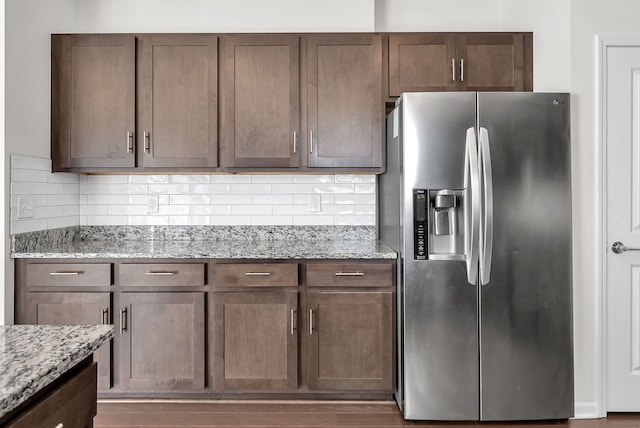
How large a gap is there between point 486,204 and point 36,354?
81.4 inches

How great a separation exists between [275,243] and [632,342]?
2.21 m

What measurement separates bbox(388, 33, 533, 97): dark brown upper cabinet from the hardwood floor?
1.94m

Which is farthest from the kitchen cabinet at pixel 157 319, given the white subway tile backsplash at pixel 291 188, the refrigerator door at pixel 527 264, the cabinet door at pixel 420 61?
the cabinet door at pixel 420 61

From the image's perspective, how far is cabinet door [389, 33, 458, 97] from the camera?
10.3 feet

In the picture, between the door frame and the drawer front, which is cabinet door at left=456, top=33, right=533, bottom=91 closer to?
the door frame

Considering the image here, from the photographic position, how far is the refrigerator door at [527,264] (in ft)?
8.34

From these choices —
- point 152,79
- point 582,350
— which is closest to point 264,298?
point 152,79

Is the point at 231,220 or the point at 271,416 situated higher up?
the point at 231,220

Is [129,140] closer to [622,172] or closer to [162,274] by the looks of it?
[162,274]

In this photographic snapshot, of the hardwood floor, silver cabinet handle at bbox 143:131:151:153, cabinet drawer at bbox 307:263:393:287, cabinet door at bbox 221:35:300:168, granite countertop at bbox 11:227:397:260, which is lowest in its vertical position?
the hardwood floor

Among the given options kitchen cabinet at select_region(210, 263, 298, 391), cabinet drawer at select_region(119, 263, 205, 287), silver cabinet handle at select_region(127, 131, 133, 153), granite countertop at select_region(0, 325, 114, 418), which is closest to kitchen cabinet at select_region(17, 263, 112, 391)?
cabinet drawer at select_region(119, 263, 205, 287)

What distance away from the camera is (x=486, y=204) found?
246 cm

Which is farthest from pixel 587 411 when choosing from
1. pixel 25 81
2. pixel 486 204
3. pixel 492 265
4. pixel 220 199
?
pixel 25 81

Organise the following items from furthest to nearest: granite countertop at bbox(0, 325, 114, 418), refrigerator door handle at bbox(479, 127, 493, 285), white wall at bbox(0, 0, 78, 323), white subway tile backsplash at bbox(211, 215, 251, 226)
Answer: white subway tile backsplash at bbox(211, 215, 251, 226)
white wall at bbox(0, 0, 78, 323)
refrigerator door handle at bbox(479, 127, 493, 285)
granite countertop at bbox(0, 325, 114, 418)
